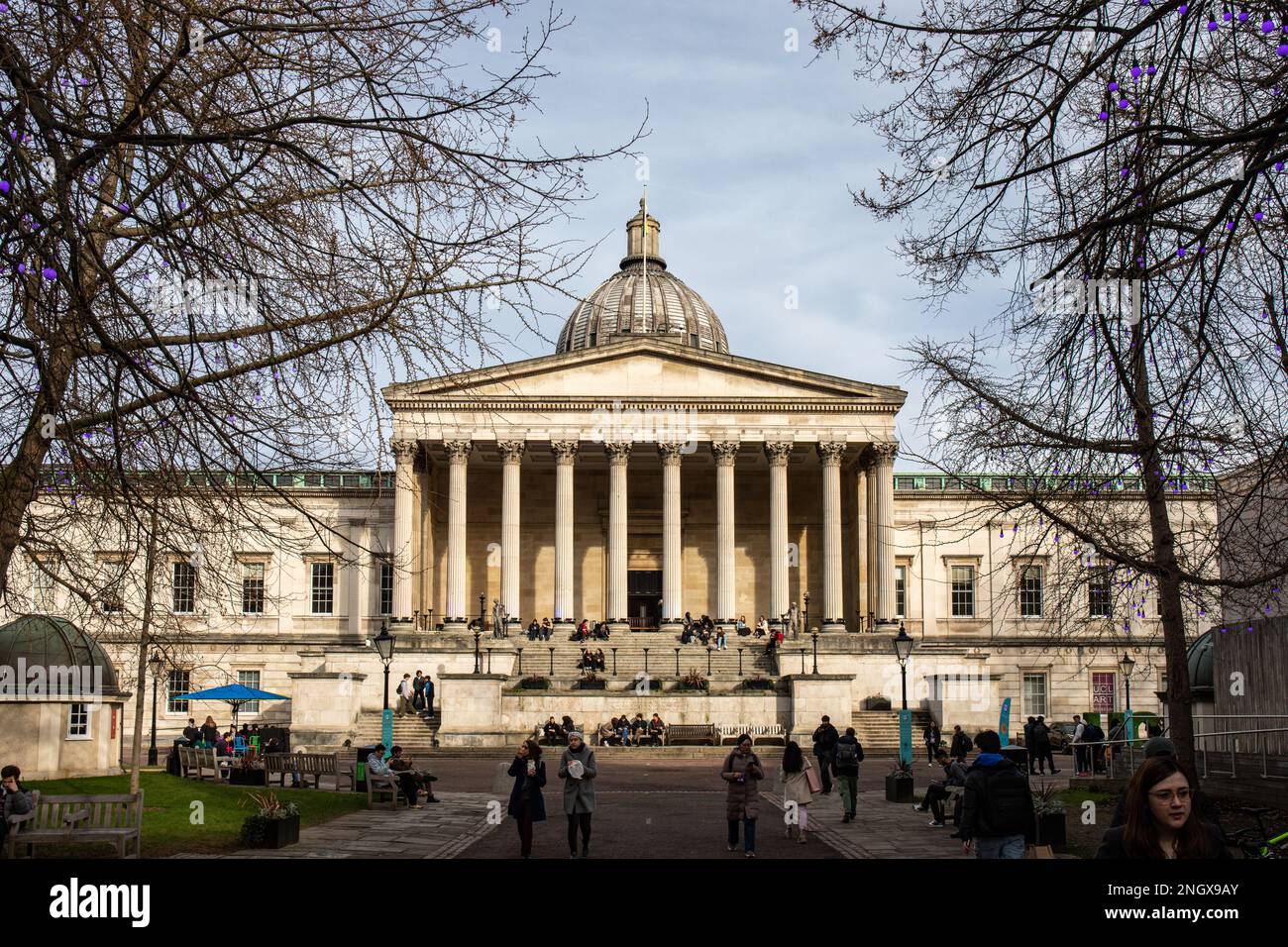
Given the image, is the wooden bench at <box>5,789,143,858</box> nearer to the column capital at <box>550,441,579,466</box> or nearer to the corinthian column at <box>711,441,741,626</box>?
the column capital at <box>550,441,579,466</box>

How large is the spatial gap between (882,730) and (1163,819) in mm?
44243

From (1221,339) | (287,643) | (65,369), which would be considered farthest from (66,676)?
(287,643)

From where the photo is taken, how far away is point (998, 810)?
1206cm

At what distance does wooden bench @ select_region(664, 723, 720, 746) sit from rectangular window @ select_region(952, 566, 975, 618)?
27.2 meters

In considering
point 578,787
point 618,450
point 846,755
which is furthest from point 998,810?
point 618,450

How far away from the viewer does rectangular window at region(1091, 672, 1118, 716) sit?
64.8m

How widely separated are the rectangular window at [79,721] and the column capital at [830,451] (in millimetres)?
40692

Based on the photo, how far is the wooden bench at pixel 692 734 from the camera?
46.0 m

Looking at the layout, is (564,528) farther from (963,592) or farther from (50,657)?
(50,657)

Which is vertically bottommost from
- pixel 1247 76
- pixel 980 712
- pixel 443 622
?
pixel 980 712

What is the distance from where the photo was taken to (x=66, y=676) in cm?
2650

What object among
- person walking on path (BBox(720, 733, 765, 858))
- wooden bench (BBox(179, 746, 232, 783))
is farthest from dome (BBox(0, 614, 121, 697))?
person walking on path (BBox(720, 733, 765, 858))
